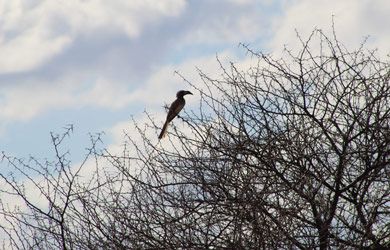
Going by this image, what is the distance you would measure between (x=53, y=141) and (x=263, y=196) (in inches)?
96.1

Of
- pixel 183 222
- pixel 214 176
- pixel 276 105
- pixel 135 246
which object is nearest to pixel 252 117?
pixel 276 105

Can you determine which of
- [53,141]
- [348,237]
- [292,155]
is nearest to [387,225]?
[348,237]

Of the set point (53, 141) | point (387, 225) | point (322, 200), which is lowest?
point (387, 225)

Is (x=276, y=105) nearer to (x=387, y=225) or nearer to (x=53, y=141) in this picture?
(x=387, y=225)

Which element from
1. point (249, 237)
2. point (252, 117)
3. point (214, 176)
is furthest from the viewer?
point (252, 117)

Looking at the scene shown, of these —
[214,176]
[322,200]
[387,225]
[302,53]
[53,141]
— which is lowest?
[387,225]

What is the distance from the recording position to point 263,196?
616cm

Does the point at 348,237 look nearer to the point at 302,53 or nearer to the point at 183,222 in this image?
the point at 183,222

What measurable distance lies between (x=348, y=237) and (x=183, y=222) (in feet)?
5.84

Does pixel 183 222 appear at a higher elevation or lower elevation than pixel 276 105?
lower

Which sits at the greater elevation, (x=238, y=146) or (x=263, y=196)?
(x=238, y=146)

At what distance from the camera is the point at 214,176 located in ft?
20.7

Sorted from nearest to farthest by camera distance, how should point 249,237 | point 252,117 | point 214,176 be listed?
point 249,237 < point 214,176 < point 252,117

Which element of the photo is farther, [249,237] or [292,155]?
[292,155]
